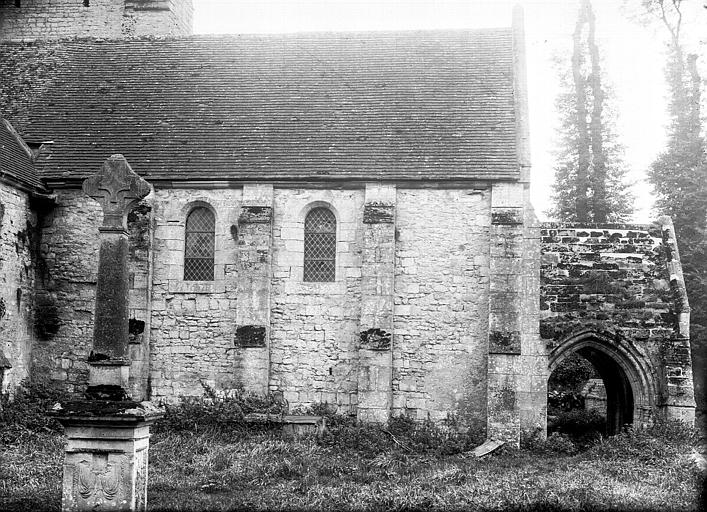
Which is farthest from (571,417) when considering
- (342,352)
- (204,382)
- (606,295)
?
(204,382)

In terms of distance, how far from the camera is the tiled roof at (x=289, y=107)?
1889 cm

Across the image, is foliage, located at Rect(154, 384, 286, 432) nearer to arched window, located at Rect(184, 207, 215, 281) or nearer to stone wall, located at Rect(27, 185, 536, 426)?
stone wall, located at Rect(27, 185, 536, 426)

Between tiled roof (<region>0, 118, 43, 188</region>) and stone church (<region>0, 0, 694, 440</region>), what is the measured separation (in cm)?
9

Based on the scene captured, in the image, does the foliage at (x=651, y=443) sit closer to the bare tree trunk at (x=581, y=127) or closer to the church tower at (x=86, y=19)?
the bare tree trunk at (x=581, y=127)

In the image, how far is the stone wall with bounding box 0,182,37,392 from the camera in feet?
57.4

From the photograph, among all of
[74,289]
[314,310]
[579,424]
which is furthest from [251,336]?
[579,424]

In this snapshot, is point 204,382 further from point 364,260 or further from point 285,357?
point 364,260

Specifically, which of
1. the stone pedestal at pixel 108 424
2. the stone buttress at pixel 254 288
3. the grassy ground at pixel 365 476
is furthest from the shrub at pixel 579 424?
the stone pedestal at pixel 108 424

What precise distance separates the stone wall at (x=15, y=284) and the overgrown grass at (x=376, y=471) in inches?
79.6

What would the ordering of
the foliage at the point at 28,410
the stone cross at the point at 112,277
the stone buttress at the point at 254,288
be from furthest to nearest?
the stone buttress at the point at 254,288 → the foliage at the point at 28,410 → the stone cross at the point at 112,277

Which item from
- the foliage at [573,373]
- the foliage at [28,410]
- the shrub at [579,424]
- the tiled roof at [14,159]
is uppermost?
the tiled roof at [14,159]

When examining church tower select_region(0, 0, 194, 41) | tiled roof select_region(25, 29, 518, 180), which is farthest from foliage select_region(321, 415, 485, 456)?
church tower select_region(0, 0, 194, 41)

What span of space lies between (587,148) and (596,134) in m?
0.65

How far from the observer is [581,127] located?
1249 inches
